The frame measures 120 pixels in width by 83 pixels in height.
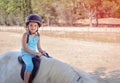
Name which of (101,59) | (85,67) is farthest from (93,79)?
(101,59)

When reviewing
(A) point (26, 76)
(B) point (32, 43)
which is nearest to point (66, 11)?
(B) point (32, 43)

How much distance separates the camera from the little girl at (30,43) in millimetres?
2811

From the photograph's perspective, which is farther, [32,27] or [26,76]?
[32,27]

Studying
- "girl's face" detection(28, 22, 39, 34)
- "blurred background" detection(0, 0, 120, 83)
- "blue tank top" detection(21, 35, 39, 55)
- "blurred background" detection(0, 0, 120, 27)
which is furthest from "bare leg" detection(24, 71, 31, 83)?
"blurred background" detection(0, 0, 120, 27)

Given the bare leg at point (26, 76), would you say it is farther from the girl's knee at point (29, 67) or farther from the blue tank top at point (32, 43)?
the blue tank top at point (32, 43)

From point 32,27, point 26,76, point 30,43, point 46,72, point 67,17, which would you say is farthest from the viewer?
point 67,17

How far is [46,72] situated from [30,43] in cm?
48

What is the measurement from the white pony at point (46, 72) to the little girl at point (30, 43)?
3.6 inches

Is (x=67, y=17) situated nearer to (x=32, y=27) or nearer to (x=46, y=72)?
(x=32, y=27)

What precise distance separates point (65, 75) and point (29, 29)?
2.19 feet

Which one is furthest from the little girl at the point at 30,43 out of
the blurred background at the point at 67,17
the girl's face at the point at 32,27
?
the blurred background at the point at 67,17

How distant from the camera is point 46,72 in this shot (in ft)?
8.59

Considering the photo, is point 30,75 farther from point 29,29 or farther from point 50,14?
point 50,14

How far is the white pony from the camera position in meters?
2.40
